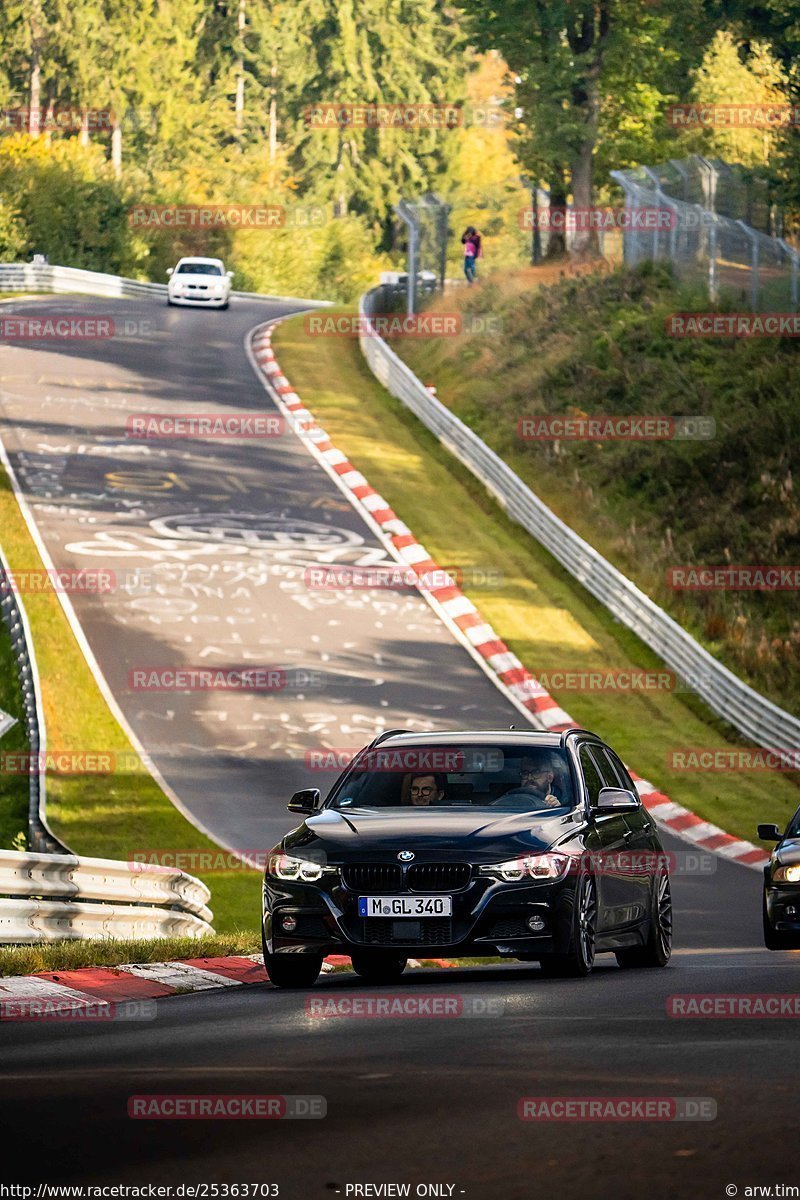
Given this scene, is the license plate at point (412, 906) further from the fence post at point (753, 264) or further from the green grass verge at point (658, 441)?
the fence post at point (753, 264)

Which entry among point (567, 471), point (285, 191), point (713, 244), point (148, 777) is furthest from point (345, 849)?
point (285, 191)

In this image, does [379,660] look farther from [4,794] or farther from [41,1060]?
[41,1060]

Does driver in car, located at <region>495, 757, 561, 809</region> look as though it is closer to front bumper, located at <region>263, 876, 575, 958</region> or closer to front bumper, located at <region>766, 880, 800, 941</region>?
front bumper, located at <region>263, 876, 575, 958</region>

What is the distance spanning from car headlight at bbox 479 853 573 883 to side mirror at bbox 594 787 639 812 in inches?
30.0

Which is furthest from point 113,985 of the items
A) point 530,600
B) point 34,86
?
point 34,86

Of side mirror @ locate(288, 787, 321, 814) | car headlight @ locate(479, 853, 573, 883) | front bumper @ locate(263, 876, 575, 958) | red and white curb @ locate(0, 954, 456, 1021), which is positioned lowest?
red and white curb @ locate(0, 954, 456, 1021)

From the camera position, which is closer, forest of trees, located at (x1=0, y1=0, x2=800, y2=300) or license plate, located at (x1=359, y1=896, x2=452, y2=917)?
license plate, located at (x1=359, y1=896, x2=452, y2=917)

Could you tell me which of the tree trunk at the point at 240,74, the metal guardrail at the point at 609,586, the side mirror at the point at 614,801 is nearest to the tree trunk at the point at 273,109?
the tree trunk at the point at 240,74

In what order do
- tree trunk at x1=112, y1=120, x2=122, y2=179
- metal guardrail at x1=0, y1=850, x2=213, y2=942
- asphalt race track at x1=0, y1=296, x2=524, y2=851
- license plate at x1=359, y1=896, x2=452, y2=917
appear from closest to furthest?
1. license plate at x1=359, y1=896, x2=452, y2=917
2. metal guardrail at x1=0, y1=850, x2=213, y2=942
3. asphalt race track at x1=0, y1=296, x2=524, y2=851
4. tree trunk at x1=112, y1=120, x2=122, y2=179

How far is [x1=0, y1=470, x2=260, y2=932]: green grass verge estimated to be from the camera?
20312 mm

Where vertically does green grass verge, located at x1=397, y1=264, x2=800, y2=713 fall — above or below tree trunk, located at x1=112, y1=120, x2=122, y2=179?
below

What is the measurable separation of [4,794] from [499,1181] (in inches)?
755

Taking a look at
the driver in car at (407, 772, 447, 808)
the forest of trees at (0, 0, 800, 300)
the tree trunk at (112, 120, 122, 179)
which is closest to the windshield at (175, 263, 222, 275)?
the forest of trees at (0, 0, 800, 300)

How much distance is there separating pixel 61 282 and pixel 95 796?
153 ft
